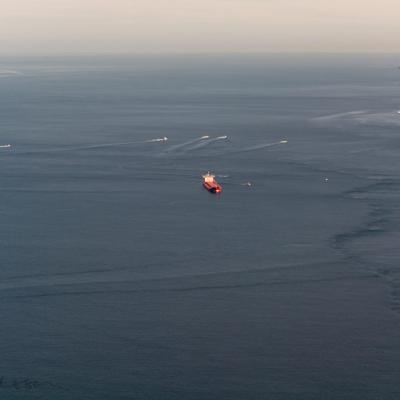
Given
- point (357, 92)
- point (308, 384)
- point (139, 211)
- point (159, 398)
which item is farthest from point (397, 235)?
point (357, 92)

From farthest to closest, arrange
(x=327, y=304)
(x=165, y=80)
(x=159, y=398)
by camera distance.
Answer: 1. (x=165, y=80)
2. (x=327, y=304)
3. (x=159, y=398)


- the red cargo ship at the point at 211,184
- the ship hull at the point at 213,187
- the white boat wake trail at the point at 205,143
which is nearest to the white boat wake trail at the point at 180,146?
the white boat wake trail at the point at 205,143

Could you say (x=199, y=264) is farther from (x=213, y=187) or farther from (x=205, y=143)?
(x=205, y=143)

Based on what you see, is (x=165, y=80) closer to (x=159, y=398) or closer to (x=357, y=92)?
(x=357, y=92)

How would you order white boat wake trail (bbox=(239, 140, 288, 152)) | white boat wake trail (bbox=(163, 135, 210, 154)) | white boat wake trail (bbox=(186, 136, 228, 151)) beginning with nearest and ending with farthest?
white boat wake trail (bbox=(163, 135, 210, 154)) < white boat wake trail (bbox=(239, 140, 288, 152)) < white boat wake trail (bbox=(186, 136, 228, 151))

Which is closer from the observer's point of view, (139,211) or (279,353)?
(279,353)

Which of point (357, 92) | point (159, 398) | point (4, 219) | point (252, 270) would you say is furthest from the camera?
point (357, 92)

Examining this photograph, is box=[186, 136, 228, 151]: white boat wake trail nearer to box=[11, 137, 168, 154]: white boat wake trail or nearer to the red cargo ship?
box=[11, 137, 168, 154]: white boat wake trail

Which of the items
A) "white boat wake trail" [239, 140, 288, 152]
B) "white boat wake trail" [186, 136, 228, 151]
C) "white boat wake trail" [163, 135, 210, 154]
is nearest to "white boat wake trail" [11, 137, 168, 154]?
"white boat wake trail" [163, 135, 210, 154]

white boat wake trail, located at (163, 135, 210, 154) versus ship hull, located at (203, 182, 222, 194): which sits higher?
white boat wake trail, located at (163, 135, 210, 154)
